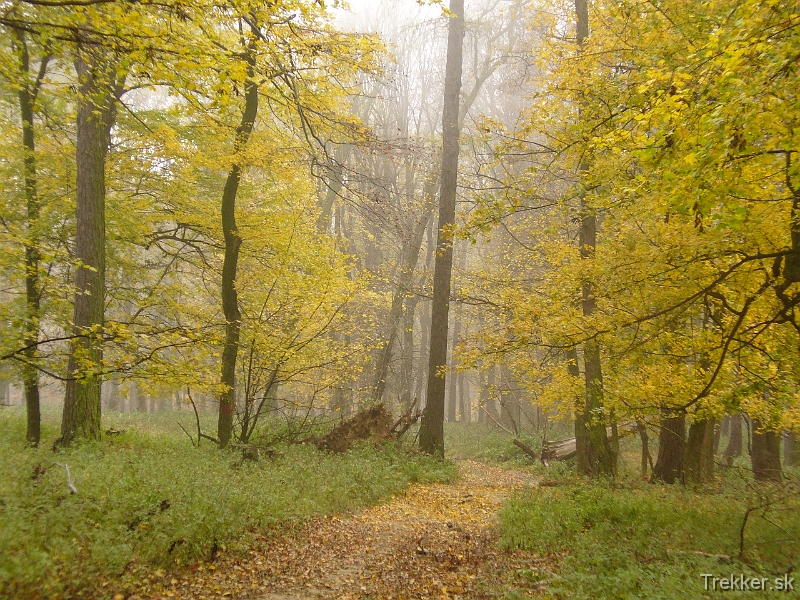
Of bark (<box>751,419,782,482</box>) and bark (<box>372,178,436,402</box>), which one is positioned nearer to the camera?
bark (<box>751,419,782,482</box>)

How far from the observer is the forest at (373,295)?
4.51m

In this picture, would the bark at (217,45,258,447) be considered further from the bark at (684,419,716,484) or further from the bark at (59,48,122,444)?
the bark at (684,419,716,484)

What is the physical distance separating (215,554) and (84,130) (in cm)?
783

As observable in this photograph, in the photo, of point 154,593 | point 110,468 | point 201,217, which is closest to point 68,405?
point 110,468

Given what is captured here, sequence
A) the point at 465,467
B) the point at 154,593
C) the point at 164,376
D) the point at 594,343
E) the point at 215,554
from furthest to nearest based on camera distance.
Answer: the point at 465,467
the point at 594,343
the point at 164,376
the point at 215,554
the point at 154,593

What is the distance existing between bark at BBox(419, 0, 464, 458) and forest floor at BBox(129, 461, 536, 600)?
4.07 meters

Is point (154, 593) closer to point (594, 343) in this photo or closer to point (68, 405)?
point (594, 343)

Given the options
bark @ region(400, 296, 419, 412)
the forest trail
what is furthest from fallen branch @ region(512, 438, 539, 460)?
the forest trail

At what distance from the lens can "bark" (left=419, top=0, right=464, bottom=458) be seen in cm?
1258

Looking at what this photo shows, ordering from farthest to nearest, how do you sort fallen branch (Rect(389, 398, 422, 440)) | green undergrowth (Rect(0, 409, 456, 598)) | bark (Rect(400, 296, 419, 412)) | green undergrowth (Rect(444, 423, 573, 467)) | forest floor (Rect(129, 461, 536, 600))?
bark (Rect(400, 296, 419, 412)) → green undergrowth (Rect(444, 423, 573, 467)) → fallen branch (Rect(389, 398, 422, 440)) → forest floor (Rect(129, 461, 536, 600)) → green undergrowth (Rect(0, 409, 456, 598))

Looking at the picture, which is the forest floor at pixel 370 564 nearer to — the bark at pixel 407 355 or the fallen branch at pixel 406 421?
the fallen branch at pixel 406 421

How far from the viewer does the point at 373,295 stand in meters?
15.3

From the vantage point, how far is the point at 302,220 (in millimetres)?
11133

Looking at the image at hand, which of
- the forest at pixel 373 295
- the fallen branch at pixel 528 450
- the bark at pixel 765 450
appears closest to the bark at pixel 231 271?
the forest at pixel 373 295
